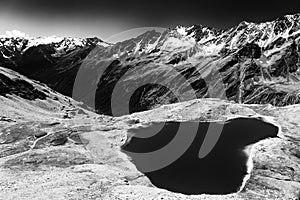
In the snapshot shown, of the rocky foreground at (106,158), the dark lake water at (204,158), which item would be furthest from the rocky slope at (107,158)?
the dark lake water at (204,158)

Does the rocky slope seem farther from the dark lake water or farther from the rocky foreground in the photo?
the dark lake water

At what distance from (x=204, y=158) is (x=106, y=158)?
22580mm

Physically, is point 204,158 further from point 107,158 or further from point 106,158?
point 106,158

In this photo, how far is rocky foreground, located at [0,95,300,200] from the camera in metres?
62.8

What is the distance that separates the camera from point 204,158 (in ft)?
268

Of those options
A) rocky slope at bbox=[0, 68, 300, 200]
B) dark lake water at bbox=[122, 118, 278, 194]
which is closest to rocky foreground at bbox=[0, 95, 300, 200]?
rocky slope at bbox=[0, 68, 300, 200]

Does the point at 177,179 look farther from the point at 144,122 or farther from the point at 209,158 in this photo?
the point at 144,122

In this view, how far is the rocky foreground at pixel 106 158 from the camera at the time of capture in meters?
62.8

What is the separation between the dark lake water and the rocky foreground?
271 cm

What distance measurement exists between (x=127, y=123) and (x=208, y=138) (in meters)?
28.1

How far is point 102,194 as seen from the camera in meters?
60.6

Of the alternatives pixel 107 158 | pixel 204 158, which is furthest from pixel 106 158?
pixel 204 158

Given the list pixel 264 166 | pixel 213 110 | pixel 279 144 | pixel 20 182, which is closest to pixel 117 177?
pixel 20 182

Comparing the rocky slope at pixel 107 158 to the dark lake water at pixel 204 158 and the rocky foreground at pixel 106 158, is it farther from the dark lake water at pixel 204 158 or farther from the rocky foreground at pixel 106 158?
the dark lake water at pixel 204 158
